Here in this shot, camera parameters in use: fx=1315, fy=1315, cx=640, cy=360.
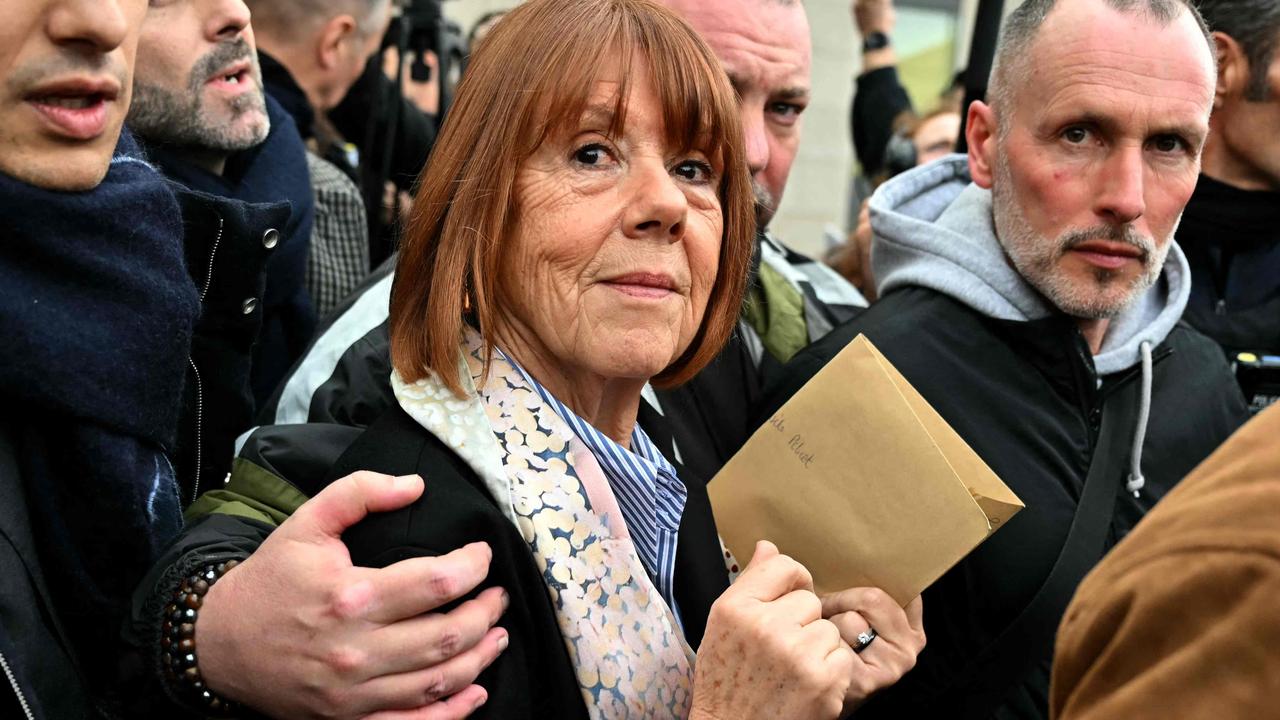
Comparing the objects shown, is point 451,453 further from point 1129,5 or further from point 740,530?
point 1129,5

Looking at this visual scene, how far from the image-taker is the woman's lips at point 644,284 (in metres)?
Result: 1.91

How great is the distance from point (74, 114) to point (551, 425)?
78 centimetres

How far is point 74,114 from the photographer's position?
5.91ft

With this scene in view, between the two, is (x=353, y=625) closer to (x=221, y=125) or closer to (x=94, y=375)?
(x=94, y=375)

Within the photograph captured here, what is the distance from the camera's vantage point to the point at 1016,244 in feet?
9.23

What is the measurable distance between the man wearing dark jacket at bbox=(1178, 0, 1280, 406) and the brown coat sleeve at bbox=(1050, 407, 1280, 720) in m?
2.47

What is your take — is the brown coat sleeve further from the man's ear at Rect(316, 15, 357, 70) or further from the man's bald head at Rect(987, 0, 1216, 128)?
the man's ear at Rect(316, 15, 357, 70)

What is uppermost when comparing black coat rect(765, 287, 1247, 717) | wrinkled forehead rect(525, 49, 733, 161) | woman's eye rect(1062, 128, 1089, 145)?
wrinkled forehead rect(525, 49, 733, 161)

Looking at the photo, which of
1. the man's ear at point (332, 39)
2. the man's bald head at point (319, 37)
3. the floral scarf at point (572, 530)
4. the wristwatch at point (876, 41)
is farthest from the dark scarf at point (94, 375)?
the wristwatch at point (876, 41)

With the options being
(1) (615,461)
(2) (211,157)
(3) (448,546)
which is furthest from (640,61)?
A: (2) (211,157)

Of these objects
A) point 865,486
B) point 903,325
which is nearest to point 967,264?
point 903,325

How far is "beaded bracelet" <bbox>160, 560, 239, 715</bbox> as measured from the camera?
1757 millimetres

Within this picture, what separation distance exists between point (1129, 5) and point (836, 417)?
4.38ft

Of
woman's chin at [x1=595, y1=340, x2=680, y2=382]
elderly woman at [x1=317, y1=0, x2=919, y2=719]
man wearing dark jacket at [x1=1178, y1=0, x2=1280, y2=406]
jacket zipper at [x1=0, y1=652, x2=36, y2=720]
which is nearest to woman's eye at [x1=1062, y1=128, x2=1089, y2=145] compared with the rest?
man wearing dark jacket at [x1=1178, y1=0, x2=1280, y2=406]
